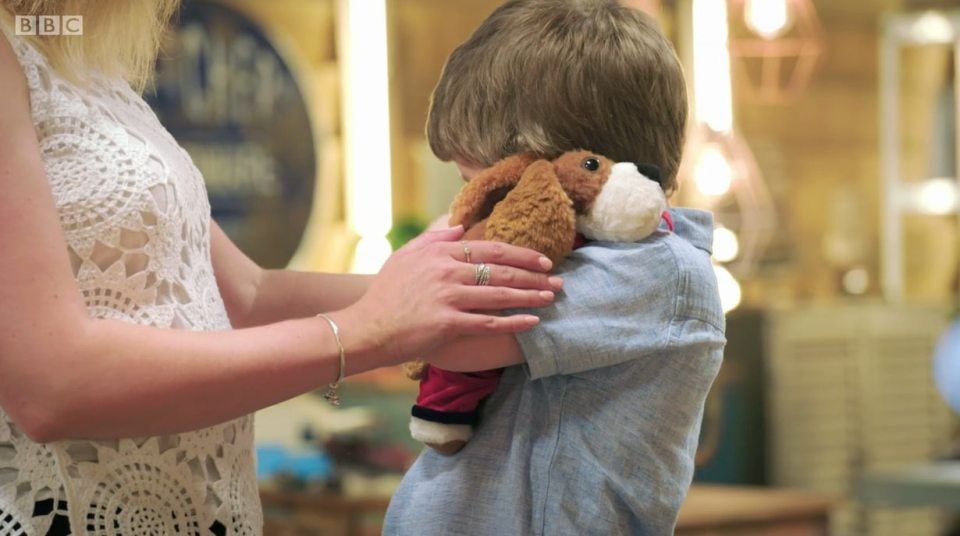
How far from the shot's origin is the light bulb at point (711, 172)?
18.5 ft

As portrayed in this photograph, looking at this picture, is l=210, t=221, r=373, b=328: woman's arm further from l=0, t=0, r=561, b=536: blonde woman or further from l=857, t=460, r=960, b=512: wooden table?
l=857, t=460, r=960, b=512: wooden table

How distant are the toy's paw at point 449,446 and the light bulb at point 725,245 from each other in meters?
4.68

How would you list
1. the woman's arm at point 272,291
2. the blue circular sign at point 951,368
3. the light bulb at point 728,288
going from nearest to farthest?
the woman's arm at point 272,291 < the blue circular sign at point 951,368 < the light bulb at point 728,288

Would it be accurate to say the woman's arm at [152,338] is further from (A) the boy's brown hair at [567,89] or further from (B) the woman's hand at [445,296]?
(A) the boy's brown hair at [567,89]

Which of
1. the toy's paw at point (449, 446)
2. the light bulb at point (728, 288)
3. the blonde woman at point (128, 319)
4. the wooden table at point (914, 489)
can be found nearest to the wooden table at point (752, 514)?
the wooden table at point (914, 489)

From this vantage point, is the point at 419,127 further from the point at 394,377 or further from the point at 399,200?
the point at 394,377

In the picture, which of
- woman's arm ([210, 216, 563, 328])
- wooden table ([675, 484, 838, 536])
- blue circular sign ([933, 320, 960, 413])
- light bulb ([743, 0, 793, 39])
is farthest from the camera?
light bulb ([743, 0, 793, 39])

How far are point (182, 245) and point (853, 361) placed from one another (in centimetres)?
540

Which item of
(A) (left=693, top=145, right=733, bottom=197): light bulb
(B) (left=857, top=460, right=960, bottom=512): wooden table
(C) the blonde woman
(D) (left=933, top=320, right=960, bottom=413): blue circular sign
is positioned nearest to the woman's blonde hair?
(C) the blonde woman

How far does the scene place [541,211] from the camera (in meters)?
1.21

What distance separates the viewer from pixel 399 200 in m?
5.22

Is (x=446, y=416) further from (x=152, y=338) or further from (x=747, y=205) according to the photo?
(x=747, y=205)

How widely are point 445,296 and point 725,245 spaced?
16.1 feet

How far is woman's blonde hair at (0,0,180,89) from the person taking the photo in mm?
1262
